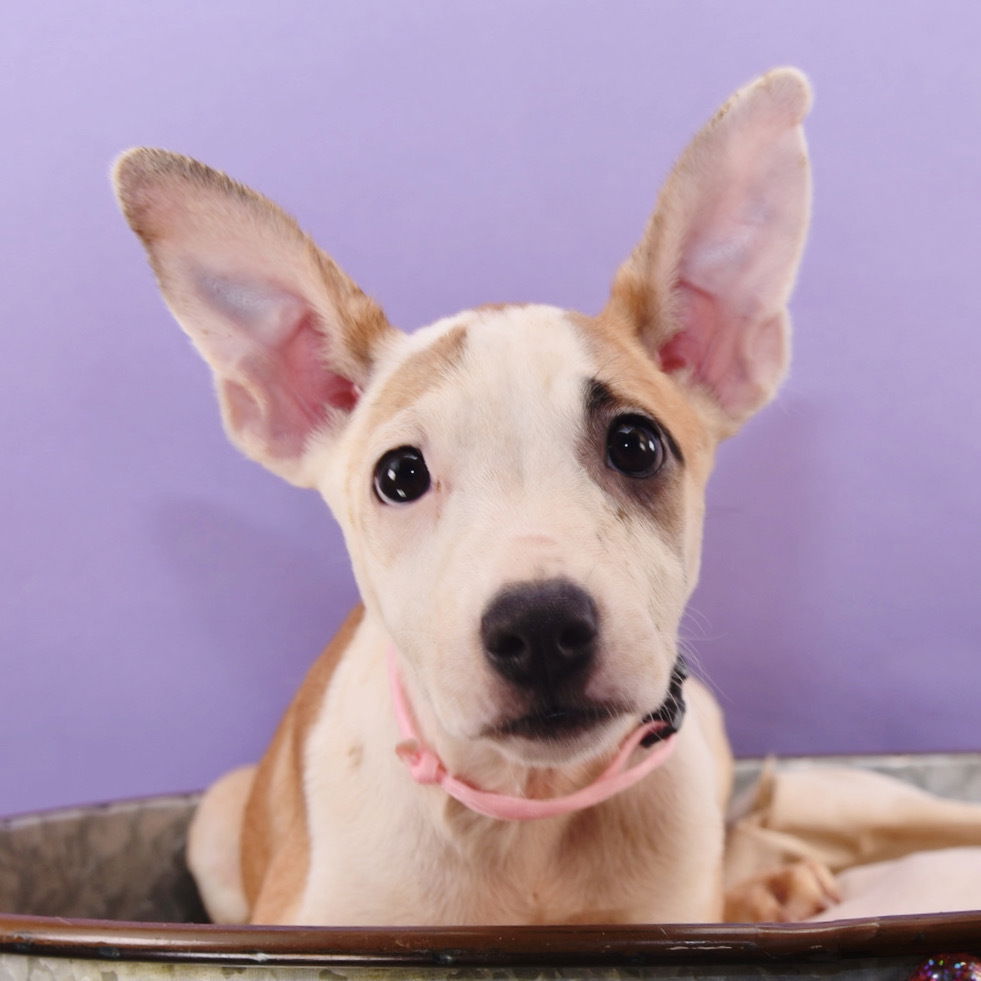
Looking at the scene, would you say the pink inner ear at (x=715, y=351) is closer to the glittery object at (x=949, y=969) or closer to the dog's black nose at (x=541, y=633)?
the dog's black nose at (x=541, y=633)

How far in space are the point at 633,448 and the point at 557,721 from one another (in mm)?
395

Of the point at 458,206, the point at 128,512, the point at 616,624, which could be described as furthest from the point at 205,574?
the point at 616,624

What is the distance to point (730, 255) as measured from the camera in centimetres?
164

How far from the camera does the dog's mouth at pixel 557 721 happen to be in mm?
1244

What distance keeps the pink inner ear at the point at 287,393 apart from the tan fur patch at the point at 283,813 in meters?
0.45

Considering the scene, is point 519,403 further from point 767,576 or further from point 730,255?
point 767,576

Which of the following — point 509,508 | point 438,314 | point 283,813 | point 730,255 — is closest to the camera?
point 509,508

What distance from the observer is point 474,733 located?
128 cm

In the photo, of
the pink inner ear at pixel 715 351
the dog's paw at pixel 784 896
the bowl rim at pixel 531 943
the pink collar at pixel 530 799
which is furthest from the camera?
the dog's paw at pixel 784 896

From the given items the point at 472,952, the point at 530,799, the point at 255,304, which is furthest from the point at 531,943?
the point at 255,304

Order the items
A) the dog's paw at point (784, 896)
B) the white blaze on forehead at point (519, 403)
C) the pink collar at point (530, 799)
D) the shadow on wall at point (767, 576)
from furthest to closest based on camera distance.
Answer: the shadow on wall at point (767, 576) → the dog's paw at point (784, 896) → the pink collar at point (530, 799) → the white blaze on forehead at point (519, 403)

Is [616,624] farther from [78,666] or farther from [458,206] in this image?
[78,666]

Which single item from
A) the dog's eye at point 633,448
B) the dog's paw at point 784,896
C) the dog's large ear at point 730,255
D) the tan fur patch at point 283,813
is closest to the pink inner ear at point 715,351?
the dog's large ear at point 730,255

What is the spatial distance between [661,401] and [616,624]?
1.47 ft
